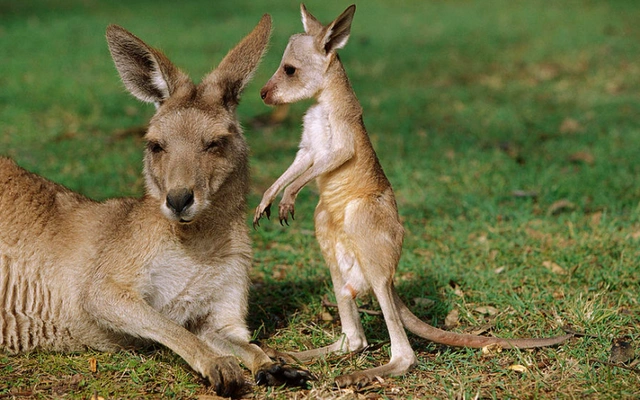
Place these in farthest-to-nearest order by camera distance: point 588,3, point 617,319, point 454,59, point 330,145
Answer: point 588,3 → point 454,59 → point 617,319 → point 330,145

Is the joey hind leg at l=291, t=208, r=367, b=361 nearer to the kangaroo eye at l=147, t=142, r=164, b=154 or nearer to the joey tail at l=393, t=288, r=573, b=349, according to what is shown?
the joey tail at l=393, t=288, r=573, b=349

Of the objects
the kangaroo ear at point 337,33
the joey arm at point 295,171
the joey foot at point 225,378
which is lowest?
the joey foot at point 225,378

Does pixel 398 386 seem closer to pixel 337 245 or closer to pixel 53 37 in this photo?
pixel 337 245

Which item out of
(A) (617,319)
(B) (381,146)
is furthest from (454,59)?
(A) (617,319)

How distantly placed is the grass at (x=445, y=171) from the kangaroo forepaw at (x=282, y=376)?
32mm

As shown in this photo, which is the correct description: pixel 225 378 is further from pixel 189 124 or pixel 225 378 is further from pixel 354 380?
pixel 189 124

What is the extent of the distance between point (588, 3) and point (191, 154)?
10896mm

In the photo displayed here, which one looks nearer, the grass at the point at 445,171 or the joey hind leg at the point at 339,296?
the grass at the point at 445,171

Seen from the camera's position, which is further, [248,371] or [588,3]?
[588,3]

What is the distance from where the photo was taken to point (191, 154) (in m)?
2.98

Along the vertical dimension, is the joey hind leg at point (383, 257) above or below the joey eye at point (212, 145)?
below

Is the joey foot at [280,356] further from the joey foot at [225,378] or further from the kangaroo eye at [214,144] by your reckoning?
the kangaroo eye at [214,144]

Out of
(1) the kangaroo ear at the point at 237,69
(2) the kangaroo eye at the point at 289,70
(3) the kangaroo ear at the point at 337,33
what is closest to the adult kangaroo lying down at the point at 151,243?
(1) the kangaroo ear at the point at 237,69

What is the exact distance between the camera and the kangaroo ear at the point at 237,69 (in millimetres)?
3250
